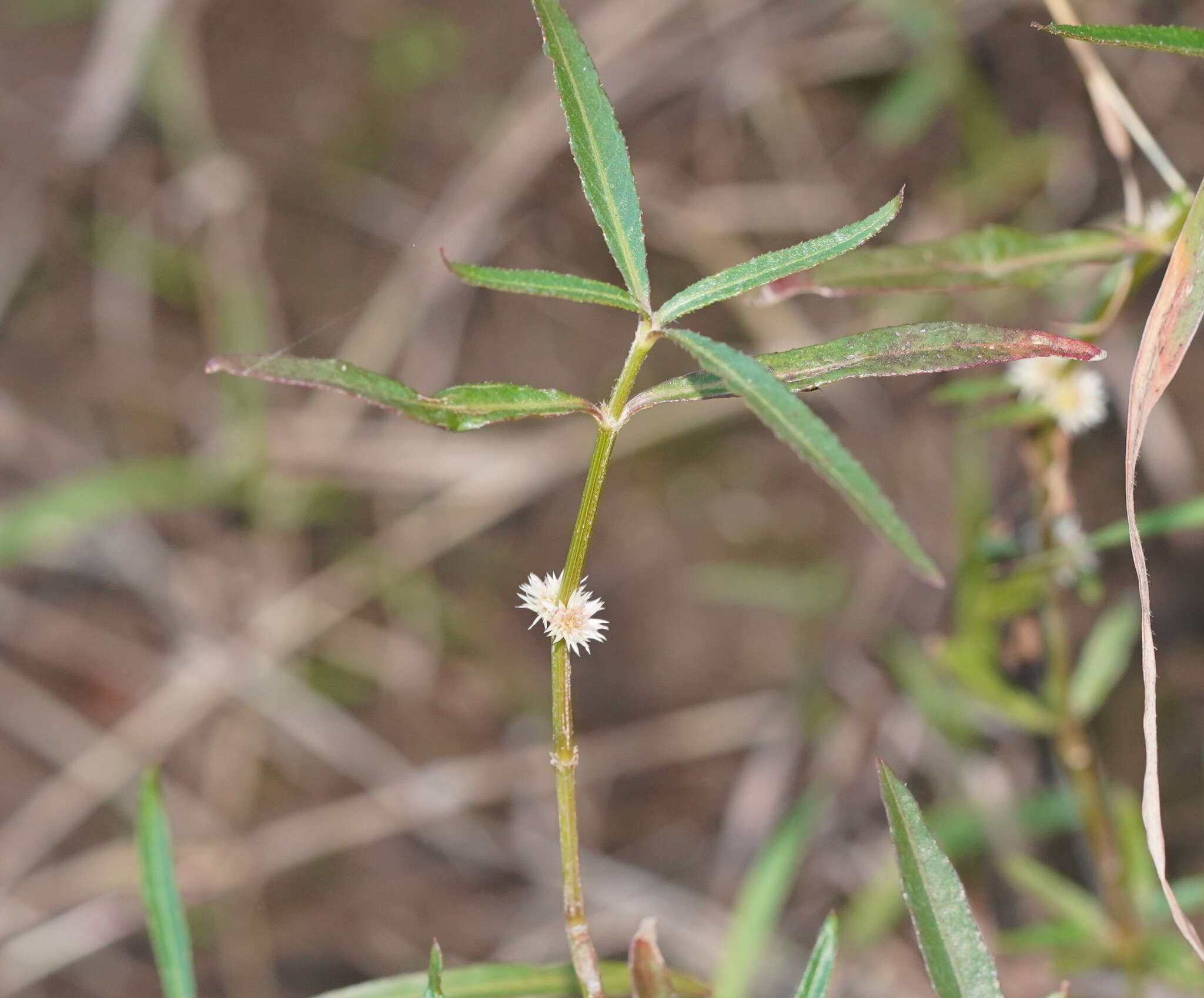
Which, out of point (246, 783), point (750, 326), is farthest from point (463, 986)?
point (750, 326)

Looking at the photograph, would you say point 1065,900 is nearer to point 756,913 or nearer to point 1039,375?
point 756,913

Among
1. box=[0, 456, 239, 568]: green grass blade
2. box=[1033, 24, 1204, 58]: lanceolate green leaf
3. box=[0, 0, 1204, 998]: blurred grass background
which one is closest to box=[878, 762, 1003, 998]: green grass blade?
box=[1033, 24, 1204, 58]: lanceolate green leaf

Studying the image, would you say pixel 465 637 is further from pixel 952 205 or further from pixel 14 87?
pixel 14 87

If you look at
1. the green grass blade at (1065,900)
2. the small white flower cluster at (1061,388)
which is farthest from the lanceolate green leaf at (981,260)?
the green grass blade at (1065,900)

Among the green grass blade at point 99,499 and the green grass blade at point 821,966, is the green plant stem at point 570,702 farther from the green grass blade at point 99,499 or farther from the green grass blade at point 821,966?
the green grass blade at point 99,499

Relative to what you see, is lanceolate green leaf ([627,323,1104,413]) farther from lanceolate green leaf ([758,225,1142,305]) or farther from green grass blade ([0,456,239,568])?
green grass blade ([0,456,239,568])

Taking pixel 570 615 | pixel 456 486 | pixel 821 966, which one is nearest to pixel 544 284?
pixel 570 615
